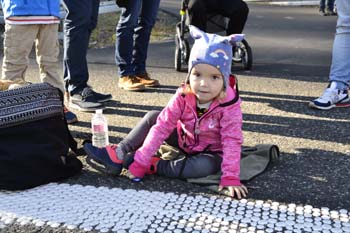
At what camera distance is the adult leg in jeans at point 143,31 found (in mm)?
4824

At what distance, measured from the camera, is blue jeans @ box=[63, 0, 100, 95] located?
397 cm

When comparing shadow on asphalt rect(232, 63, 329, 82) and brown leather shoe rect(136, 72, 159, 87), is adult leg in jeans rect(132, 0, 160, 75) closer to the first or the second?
brown leather shoe rect(136, 72, 159, 87)

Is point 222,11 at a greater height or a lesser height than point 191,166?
greater

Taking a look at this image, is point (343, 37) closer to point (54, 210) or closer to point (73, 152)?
point (73, 152)

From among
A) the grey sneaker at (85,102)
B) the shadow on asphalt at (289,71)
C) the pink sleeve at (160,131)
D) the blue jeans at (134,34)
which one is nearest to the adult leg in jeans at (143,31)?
the blue jeans at (134,34)

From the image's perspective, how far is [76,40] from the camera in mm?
4051

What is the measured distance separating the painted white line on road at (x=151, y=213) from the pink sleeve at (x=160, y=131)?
217 mm

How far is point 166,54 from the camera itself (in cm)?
684

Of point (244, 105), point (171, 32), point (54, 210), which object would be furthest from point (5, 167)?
point (171, 32)

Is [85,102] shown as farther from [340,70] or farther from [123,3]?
[340,70]

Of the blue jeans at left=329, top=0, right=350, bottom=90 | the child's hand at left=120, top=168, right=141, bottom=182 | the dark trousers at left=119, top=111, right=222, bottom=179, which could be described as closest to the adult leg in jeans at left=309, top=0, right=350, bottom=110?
the blue jeans at left=329, top=0, right=350, bottom=90

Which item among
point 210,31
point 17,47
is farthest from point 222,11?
point 17,47

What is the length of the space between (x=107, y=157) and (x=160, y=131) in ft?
1.14

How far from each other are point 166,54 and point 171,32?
83.3 inches
